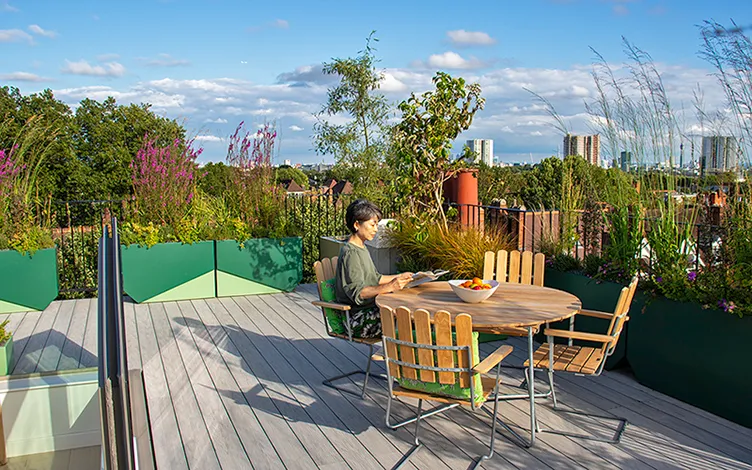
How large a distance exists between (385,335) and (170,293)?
436 centimetres

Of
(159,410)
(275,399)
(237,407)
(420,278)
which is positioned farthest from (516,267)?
(159,410)

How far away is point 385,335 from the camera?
9.17ft

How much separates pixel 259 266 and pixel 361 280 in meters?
3.42

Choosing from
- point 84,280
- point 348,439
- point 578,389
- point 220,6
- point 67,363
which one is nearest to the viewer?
point 348,439

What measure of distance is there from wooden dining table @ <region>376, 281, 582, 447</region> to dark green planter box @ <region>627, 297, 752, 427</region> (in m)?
0.73

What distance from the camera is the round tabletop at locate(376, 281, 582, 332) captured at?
116 inches

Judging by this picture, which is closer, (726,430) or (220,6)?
(726,430)

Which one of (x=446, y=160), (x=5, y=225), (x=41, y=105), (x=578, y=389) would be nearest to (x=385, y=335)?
(x=578, y=389)

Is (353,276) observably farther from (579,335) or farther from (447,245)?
(447,245)

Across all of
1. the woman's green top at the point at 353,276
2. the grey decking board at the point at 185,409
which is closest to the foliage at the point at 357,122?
the grey decking board at the point at 185,409

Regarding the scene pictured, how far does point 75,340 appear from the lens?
5.07m

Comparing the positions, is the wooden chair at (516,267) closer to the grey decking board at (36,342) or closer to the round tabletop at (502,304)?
the round tabletop at (502,304)

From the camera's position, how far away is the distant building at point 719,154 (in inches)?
138

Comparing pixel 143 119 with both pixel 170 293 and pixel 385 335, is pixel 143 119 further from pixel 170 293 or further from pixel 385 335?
pixel 385 335
